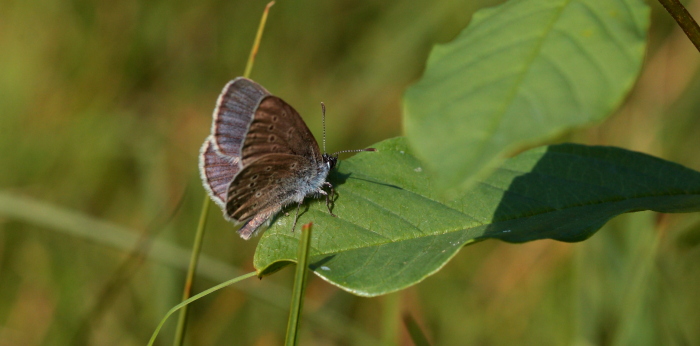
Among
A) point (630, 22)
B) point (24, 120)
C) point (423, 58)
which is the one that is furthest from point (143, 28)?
point (630, 22)

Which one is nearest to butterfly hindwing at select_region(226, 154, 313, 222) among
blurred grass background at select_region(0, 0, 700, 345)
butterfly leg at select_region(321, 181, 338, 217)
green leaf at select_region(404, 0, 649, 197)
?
butterfly leg at select_region(321, 181, 338, 217)

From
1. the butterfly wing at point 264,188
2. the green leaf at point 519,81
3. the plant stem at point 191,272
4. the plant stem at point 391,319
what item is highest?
the green leaf at point 519,81

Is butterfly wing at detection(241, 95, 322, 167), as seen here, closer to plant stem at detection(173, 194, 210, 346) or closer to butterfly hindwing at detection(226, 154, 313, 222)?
butterfly hindwing at detection(226, 154, 313, 222)

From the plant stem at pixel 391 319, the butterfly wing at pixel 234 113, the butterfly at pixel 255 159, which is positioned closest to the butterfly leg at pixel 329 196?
the butterfly at pixel 255 159

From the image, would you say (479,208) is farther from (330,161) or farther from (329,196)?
(330,161)

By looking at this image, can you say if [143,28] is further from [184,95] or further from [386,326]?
[386,326]

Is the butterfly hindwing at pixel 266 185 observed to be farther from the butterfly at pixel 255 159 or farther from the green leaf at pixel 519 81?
the green leaf at pixel 519 81

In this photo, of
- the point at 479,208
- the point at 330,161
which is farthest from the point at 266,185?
the point at 479,208
